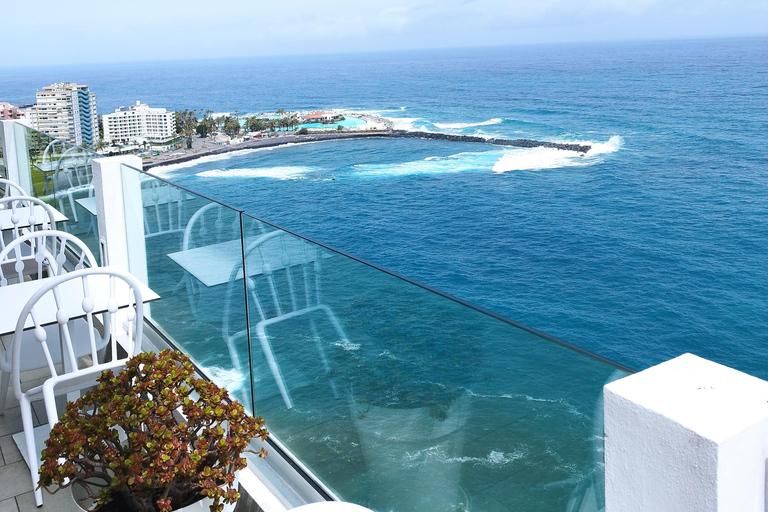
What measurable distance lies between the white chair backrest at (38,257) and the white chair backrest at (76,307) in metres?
0.16

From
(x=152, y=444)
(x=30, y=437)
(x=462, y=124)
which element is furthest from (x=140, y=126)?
(x=152, y=444)

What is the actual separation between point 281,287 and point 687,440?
1.33 metres

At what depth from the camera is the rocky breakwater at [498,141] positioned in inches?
1900

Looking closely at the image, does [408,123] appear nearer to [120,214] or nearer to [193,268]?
[120,214]

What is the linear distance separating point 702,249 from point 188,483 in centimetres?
3473

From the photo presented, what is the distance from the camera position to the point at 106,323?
90.4 inches

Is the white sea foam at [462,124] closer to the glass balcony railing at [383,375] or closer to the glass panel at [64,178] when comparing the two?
the glass panel at [64,178]

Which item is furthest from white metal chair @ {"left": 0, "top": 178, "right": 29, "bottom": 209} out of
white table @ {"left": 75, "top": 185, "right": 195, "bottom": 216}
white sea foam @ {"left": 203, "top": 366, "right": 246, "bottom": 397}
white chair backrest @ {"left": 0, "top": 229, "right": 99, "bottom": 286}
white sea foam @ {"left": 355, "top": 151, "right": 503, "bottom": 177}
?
white sea foam @ {"left": 355, "top": 151, "right": 503, "bottom": 177}

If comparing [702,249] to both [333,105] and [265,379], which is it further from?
[333,105]

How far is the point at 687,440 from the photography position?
892 millimetres

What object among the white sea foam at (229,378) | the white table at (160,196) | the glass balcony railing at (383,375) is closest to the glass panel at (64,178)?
the white table at (160,196)

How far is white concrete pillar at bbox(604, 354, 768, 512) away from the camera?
34.7 inches

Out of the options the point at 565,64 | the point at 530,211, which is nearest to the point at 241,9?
Answer: the point at 565,64

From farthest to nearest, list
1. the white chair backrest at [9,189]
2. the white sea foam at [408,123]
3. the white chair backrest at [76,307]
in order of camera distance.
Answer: the white sea foam at [408,123]
the white chair backrest at [9,189]
the white chair backrest at [76,307]
